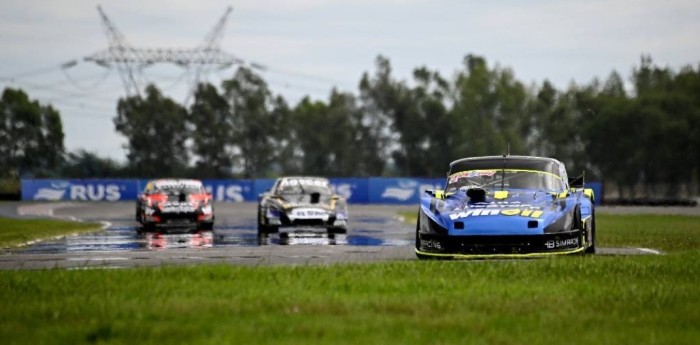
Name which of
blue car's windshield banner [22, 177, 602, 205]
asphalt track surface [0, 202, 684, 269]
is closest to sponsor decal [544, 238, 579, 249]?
asphalt track surface [0, 202, 684, 269]

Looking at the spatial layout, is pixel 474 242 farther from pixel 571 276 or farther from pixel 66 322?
pixel 66 322

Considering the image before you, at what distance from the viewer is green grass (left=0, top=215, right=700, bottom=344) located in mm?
9594

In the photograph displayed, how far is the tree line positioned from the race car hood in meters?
84.5

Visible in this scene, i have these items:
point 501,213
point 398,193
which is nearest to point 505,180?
point 501,213

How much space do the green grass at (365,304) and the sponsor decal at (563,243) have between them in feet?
3.86

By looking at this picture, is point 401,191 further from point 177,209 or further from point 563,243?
point 563,243

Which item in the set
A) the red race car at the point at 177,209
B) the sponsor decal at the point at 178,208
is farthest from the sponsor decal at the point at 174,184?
the sponsor decal at the point at 178,208

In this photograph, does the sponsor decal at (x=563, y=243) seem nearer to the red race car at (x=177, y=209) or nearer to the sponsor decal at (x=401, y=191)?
the red race car at (x=177, y=209)

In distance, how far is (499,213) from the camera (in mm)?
17422

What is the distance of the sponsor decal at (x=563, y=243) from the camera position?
17.5 metres

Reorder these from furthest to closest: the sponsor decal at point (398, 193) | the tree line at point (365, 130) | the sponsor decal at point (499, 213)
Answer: the tree line at point (365, 130) → the sponsor decal at point (398, 193) → the sponsor decal at point (499, 213)

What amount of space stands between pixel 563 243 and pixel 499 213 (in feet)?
3.15

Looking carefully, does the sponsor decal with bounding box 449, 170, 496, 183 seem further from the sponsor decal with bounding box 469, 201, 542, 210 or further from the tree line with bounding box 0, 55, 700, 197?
the tree line with bounding box 0, 55, 700, 197

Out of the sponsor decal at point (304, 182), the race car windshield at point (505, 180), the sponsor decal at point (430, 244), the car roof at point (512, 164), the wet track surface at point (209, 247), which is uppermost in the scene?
the car roof at point (512, 164)
